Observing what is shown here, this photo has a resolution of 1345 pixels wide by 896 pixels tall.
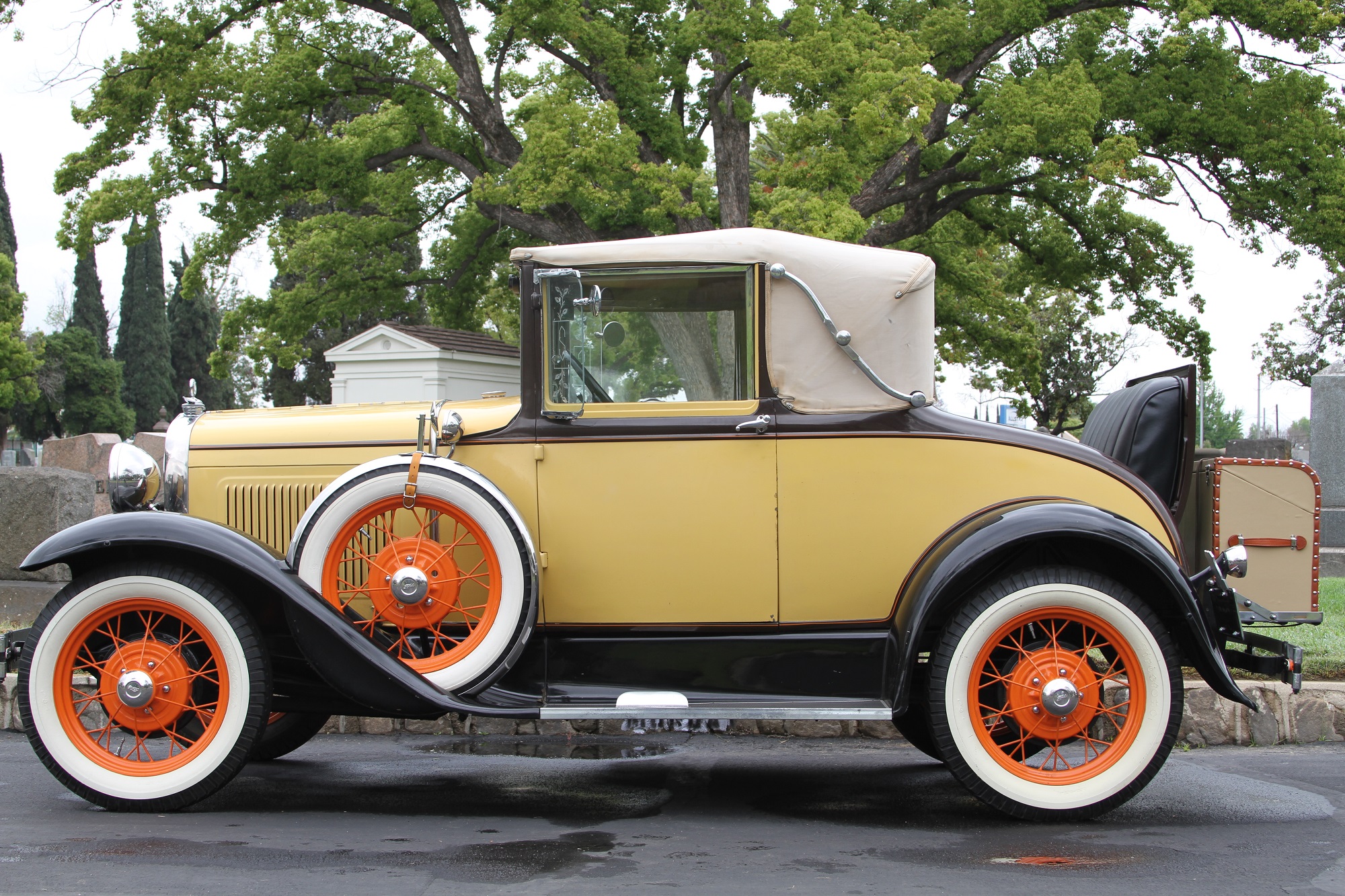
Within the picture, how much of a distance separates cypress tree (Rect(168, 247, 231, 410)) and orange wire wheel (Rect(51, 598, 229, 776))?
43.5 metres

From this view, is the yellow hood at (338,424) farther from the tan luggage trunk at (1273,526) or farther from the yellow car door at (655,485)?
the tan luggage trunk at (1273,526)

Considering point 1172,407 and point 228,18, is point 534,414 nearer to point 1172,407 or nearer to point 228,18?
point 1172,407

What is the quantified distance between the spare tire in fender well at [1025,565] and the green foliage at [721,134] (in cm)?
1071

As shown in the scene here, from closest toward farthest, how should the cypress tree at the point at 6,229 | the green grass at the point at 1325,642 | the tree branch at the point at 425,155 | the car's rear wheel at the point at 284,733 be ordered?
the car's rear wheel at the point at 284,733, the green grass at the point at 1325,642, the tree branch at the point at 425,155, the cypress tree at the point at 6,229

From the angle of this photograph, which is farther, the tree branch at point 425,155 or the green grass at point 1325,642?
the tree branch at point 425,155

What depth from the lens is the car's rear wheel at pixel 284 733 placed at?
480cm

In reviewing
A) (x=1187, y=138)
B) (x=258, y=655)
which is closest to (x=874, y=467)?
(x=258, y=655)

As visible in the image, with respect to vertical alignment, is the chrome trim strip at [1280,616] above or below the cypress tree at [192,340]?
below

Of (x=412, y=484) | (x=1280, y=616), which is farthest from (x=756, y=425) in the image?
(x=1280, y=616)

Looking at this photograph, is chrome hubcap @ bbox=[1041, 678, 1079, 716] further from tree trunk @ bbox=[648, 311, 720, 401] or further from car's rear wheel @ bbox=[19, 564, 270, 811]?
car's rear wheel @ bbox=[19, 564, 270, 811]

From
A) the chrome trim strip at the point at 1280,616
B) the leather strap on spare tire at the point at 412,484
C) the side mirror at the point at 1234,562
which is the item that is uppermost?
the leather strap on spare tire at the point at 412,484

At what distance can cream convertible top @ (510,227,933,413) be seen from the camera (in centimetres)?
404

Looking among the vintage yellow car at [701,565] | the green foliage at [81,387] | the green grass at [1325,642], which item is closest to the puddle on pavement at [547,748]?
the vintage yellow car at [701,565]

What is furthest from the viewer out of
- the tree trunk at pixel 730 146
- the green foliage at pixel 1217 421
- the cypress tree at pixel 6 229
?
the green foliage at pixel 1217 421
